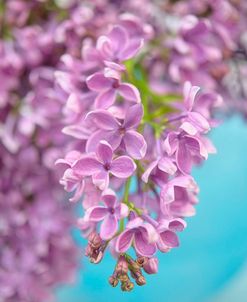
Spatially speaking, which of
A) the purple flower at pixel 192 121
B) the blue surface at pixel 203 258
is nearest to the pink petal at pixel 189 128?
the purple flower at pixel 192 121

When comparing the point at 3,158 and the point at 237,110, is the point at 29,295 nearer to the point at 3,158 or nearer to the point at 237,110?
the point at 3,158

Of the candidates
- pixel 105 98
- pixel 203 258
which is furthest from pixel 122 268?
pixel 203 258

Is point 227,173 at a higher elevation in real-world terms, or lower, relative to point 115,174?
lower

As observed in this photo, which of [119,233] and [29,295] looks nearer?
[119,233]

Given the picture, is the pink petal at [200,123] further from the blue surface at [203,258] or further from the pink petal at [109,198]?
the blue surface at [203,258]

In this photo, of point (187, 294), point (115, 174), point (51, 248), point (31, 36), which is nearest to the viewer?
point (115, 174)

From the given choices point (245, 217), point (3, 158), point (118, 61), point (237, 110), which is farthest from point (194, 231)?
point (118, 61)

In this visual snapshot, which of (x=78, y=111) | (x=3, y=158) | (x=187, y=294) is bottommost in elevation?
(x=187, y=294)

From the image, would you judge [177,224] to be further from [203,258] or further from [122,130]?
[203,258]
